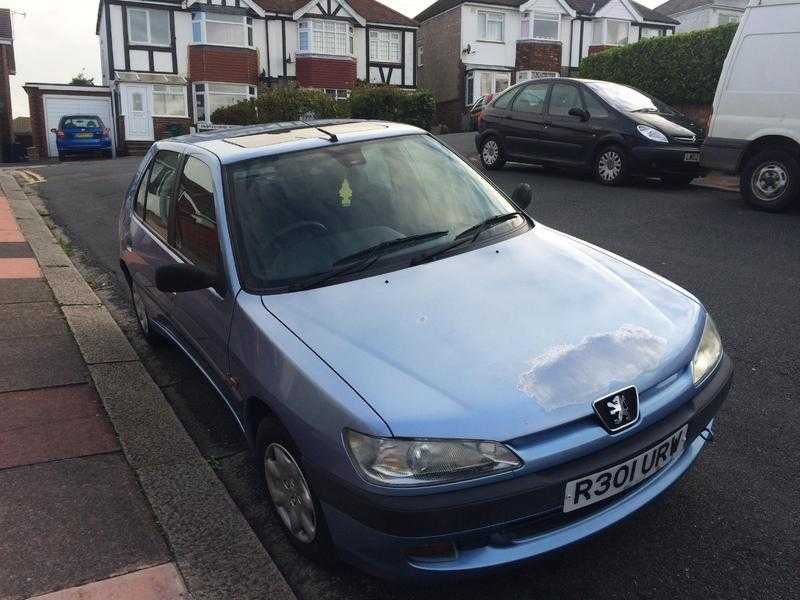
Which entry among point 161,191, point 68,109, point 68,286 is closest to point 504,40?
point 68,109

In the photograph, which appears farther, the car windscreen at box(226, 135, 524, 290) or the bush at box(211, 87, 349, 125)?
the bush at box(211, 87, 349, 125)

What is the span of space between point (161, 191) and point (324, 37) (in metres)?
35.8

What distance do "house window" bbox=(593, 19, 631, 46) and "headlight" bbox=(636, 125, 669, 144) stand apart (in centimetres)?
3572

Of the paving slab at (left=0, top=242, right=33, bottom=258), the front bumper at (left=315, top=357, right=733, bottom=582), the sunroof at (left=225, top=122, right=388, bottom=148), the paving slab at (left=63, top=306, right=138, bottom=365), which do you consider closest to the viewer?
the front bumper at (left=315, top=357, right=733, bottom=582)

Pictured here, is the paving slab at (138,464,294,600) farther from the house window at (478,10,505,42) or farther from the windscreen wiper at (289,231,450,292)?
the house window at (478,10,505,42)

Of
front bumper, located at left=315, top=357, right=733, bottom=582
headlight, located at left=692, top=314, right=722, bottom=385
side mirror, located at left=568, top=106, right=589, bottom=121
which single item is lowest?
front bumper, located at left=315, top=357, right=733, bottom=582

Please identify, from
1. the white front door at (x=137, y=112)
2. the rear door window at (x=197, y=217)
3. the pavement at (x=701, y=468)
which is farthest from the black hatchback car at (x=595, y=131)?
the white front door at (x=137, y=112)

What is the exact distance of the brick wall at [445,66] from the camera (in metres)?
39.9

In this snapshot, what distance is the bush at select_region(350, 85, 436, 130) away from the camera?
91.0 feet

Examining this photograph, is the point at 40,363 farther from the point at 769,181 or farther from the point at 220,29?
the point at 220,29

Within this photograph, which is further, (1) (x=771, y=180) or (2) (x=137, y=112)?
(2) (x=137, y=112)

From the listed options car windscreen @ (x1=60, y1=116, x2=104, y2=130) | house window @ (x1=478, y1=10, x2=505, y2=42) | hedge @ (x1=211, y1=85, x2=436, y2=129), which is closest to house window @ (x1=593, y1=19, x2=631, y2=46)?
house window @ (x1=478, y1=10, x2=505, y2=42)

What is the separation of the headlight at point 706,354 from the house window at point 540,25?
4063 cm

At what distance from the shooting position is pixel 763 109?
28.8 ft
